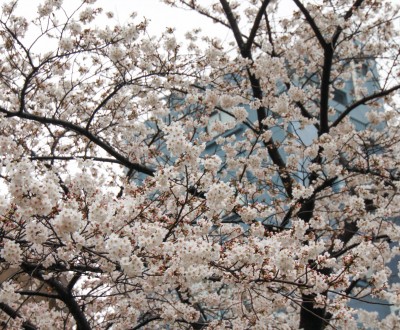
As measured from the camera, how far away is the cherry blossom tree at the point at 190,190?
144 inches

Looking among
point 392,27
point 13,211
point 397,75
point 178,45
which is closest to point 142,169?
point 178,45

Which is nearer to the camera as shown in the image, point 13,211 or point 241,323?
point 13,211

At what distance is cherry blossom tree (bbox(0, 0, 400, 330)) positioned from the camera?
12.0 feet

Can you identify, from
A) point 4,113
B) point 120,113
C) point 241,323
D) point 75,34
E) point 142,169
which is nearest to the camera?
point 241,323

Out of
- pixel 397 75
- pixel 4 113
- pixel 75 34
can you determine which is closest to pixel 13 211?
pixel 4 113

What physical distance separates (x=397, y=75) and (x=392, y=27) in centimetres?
130

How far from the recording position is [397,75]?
757cm

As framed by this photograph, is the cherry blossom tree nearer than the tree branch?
Yes

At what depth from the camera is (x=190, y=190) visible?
4684 mm

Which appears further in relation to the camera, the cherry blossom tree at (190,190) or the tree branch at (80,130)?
the tree branch at (80,130)

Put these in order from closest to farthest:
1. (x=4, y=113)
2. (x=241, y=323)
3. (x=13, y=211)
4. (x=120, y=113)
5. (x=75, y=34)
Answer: (x=13, y=211), (x=241, y=323), (x=4, y=113), (x=75, y=34), (x=120, y=113)

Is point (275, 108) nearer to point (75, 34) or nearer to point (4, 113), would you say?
point (75, 34)

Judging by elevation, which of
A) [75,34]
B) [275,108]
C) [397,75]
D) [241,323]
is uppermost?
[397,75]

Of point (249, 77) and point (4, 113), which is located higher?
point (249, 77)
